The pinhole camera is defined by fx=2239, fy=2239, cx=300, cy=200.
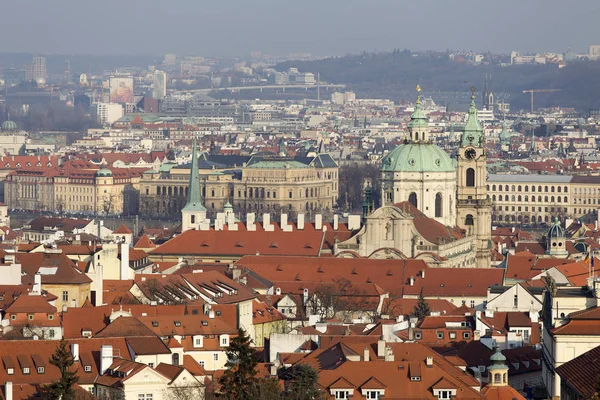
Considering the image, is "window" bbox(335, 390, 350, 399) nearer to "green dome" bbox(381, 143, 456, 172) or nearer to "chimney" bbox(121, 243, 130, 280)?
"chimney" bbox(121, 243, 130, 280)

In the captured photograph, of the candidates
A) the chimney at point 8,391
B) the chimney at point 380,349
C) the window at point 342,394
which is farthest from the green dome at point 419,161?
the chimney at point 8,391

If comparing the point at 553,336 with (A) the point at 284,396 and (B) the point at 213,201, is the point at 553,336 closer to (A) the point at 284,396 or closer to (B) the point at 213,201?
(A) the point at 284,396

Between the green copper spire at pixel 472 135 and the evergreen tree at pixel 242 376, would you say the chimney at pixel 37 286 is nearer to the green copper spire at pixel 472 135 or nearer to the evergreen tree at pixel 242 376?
the evergreen tree at pixel 242 376

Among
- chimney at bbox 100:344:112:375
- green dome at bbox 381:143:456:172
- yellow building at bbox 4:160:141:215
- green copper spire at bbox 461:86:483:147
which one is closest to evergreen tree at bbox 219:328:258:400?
chimney at bbox 100:344:112:375

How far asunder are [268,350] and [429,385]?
7.77 m

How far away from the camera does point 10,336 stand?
4462 centimetres

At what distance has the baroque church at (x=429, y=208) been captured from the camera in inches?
2933

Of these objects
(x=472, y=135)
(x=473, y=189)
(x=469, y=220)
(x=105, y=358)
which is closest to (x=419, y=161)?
(x=469, y=220)

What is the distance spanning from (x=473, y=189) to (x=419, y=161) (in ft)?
13.2

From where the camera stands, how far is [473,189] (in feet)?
279

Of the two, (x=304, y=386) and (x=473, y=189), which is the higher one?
(x=304, y=386)

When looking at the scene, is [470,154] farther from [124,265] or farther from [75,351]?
[75,351]

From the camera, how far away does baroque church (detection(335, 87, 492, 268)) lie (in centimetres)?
7450

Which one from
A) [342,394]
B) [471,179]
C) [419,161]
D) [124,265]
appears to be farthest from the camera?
[471,179]
